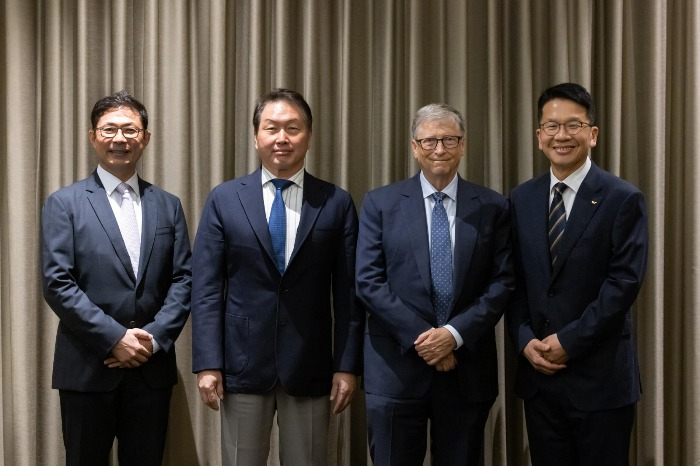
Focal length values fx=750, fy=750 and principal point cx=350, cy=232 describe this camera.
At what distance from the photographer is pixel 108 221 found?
281 centimetres

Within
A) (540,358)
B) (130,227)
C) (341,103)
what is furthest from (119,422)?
(341,103)

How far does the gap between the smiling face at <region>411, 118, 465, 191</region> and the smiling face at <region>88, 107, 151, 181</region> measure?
109 cm

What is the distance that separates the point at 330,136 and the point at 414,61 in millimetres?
520

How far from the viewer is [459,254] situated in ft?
8.80

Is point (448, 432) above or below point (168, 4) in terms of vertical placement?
below

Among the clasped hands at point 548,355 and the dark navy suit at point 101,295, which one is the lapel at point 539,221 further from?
the dark navy suit at point 101,295

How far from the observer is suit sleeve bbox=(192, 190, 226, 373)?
2.65m

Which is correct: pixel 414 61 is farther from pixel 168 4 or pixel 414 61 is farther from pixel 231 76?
pixel 168 4

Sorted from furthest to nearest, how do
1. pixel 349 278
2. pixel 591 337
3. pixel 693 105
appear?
pixel 693 105
pixel 349 278
pixel 591 337

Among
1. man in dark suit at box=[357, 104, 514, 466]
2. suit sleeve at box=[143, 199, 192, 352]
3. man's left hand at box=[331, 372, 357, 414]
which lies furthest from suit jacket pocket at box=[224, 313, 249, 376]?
man in dark suit at box=[357, 104, 514, 466]

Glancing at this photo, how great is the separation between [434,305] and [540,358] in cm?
41

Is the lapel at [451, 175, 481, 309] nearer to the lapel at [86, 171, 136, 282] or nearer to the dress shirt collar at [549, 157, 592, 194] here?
the dress shirt collar at [549, 157, 592, 194]

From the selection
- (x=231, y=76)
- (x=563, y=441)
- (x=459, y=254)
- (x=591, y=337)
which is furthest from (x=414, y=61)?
(x=563, y=441)

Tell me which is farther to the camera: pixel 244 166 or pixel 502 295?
pixel 244 166
